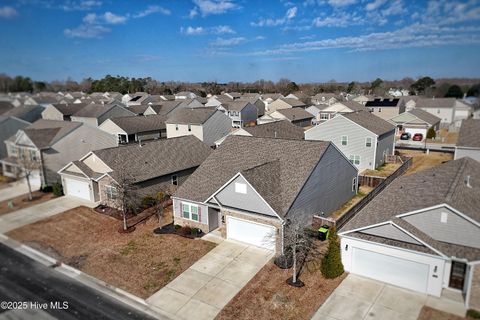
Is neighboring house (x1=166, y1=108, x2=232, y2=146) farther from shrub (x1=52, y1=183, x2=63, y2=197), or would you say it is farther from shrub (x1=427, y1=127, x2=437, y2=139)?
shrub (x1=427, y1=127, x2=437, y2=139)

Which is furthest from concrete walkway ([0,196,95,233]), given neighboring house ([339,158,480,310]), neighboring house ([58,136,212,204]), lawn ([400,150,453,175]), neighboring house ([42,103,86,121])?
lawn ([400,150,453,175])

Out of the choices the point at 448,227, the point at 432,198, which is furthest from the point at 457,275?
the point at 432,198

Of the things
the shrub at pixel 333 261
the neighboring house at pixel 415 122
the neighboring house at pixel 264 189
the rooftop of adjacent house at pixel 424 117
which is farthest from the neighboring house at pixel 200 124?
the rooftop of adjacent house at pixel 424 117

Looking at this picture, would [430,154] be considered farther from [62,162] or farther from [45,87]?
[45,87]

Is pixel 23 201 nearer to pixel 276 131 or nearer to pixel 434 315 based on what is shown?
pixel 276 131

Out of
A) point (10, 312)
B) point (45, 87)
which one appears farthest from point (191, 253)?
point (45, 87)

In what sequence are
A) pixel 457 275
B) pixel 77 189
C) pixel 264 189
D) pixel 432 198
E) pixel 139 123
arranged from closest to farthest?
1. pixel 457 275
2. pixel 432 198
3. pixel 264 189
4. pixel 77 189
5. pixel 139 123

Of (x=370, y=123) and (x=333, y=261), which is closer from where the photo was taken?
(x=333, y=261)

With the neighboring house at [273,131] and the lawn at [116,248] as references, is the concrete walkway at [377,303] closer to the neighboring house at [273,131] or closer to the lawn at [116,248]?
the lawn at [116,248]
